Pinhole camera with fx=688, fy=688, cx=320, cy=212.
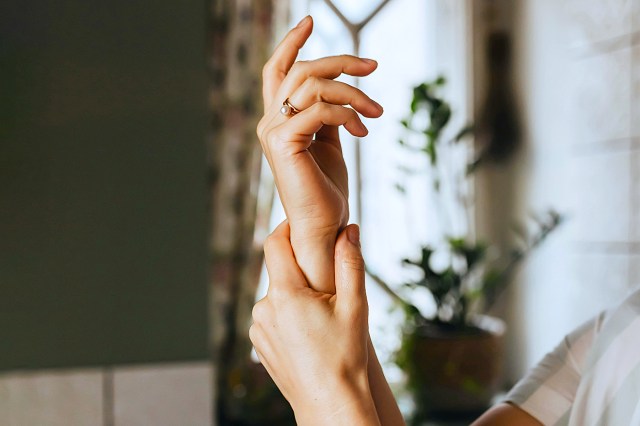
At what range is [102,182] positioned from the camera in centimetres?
155

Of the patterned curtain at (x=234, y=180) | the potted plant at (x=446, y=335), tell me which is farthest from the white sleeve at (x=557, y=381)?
the patterned curtain at (x=234, y=180)

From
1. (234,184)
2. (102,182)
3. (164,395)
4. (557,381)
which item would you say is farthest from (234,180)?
(557,381)

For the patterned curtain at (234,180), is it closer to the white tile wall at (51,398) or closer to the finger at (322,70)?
the white tile wall at (51,398)

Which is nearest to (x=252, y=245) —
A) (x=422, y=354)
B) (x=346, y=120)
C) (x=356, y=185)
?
(x=356, y=185)

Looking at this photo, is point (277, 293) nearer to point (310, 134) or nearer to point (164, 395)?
point (310, 134)

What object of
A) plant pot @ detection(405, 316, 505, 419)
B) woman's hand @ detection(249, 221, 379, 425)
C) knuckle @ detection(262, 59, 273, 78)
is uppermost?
knuckle @ detection(262, 59, 273, 78)

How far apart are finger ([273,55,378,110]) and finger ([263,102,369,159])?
4 cm

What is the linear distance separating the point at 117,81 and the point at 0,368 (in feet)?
2.26

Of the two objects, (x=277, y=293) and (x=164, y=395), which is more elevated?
(x=277, y=293)

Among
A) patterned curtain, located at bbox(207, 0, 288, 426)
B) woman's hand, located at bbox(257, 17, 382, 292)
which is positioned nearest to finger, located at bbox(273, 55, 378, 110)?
woman's hand, located at bbox(257, 17, 382, 292)

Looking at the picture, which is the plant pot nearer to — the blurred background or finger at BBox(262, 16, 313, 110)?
the blurred background

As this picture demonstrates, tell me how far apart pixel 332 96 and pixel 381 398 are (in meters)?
0.34

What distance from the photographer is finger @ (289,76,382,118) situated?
2.21 ft

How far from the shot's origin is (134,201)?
5.17 feet
